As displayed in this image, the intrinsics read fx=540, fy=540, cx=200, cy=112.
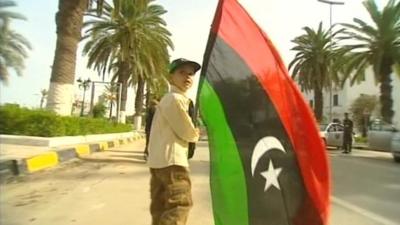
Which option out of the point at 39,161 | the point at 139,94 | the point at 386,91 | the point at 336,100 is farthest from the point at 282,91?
the point at 336,100

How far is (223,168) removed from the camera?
10.7 ft

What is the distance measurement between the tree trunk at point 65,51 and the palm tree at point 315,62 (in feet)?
90.4

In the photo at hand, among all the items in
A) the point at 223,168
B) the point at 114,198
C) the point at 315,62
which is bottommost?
the point at 114,198

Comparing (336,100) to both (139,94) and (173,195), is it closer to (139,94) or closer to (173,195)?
(139,94)

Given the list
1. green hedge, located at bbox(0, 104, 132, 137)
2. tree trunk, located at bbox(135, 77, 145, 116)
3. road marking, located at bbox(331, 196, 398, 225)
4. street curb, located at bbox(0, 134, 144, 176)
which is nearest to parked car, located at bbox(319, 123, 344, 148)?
street curb, located at bbox(0, 134, 144, 176)

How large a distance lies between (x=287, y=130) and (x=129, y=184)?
6892 millimetres

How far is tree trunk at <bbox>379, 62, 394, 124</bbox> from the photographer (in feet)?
104

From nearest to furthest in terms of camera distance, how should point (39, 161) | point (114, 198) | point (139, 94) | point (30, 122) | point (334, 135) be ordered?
1. point (114, 198)
2. point (39, 161)
3. point (30, 122)
4. point (334, 135)
5. point (139, 94)

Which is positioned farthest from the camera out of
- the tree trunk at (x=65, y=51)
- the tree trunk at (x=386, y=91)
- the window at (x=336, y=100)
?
the window at (x=336, y=100)

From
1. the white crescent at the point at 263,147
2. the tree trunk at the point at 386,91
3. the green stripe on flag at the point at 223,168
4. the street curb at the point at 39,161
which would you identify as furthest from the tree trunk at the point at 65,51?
the tree trunk at the point at 386,91

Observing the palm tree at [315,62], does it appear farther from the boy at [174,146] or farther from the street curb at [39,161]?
the boy at [174,146]

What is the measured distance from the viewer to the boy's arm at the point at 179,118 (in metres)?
3.59

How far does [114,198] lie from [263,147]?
512 centimetres

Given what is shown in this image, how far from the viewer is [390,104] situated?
31.9m
